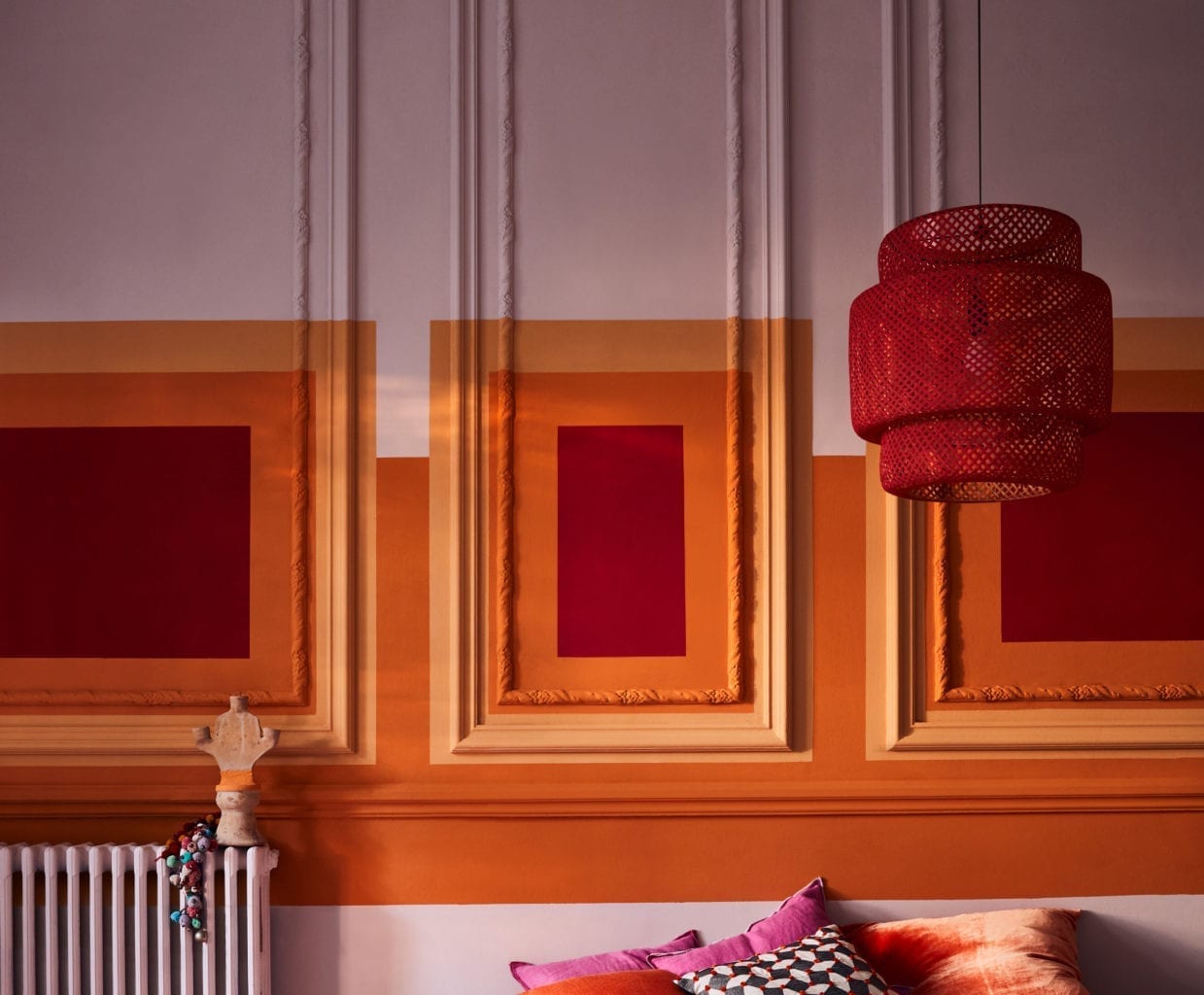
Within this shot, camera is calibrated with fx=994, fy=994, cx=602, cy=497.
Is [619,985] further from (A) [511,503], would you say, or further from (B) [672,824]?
(A) [511,503]

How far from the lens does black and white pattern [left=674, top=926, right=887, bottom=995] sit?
196cm

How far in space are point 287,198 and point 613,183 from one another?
840mm

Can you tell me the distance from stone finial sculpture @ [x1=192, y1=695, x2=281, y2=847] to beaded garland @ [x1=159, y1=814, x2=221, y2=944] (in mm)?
42

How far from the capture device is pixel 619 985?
203 centimetres

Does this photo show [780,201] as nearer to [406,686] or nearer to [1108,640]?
[1108,640]

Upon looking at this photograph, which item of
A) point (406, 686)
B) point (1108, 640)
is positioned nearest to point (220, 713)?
point (406, 686)

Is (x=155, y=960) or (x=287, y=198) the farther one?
(x=287, y=198)

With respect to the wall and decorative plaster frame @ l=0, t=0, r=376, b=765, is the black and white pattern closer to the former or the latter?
the wall

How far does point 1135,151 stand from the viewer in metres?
2.56

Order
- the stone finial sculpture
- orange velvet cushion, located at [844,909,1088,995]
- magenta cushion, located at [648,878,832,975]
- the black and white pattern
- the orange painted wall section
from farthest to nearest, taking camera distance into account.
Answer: the orange painted wall section
the stone finial sculpture
magenta cushion, located at [648,878,832,975]
orange velvet cushion, located at [844,909,1088,995]
the black and white pattern

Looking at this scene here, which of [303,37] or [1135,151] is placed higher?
[303,37]

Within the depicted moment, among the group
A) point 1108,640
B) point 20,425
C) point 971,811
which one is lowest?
point 971,811

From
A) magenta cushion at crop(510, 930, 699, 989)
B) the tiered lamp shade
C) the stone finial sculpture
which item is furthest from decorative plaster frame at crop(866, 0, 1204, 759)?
the stone finial sculpture

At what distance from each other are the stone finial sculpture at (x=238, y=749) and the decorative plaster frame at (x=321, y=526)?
0.10 m
